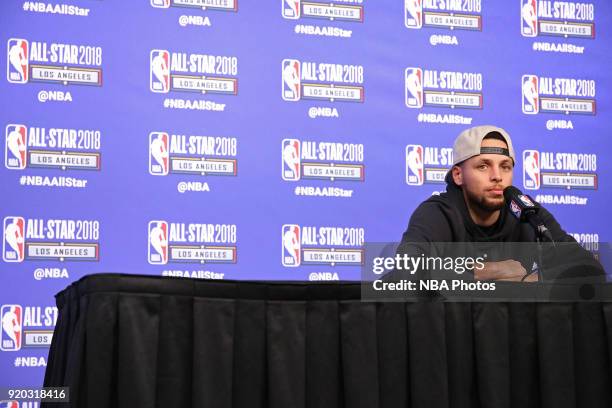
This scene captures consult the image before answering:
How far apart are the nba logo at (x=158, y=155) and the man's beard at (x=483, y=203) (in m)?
1.51

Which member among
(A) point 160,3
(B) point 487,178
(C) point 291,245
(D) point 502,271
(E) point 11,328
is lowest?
(E) point 11,328

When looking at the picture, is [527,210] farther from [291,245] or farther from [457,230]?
[291,245]

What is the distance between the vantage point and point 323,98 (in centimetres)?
385

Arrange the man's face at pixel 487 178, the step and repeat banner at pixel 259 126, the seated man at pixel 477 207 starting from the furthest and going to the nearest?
the step and repeat banner at pixel 259 126 < the man's face at pixel 487 178 < the seated man at pixel 477 207

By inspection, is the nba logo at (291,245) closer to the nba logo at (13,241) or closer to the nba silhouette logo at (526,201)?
the nba logo at (13,241)

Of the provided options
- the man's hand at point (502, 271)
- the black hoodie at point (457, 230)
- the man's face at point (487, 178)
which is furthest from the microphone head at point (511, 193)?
the man's face at point (487, 178)

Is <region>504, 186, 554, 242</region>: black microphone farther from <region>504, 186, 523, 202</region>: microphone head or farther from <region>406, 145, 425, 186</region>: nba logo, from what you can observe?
<region>406, 145, 425, 186</region>: nba logo

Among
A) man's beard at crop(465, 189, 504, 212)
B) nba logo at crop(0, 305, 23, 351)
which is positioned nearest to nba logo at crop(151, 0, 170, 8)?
nba logo at crop(0, 305, 23, 351)

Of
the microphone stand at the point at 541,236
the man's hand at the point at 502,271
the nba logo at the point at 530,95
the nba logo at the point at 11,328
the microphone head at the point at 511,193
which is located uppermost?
the nba logo at the point at 530,95

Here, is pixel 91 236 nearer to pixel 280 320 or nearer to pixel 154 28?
pixel 154 28

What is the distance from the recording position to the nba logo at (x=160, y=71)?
3662 mm

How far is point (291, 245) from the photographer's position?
12.3ft

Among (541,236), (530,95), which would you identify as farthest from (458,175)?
(530,95)

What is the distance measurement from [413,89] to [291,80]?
611mm
